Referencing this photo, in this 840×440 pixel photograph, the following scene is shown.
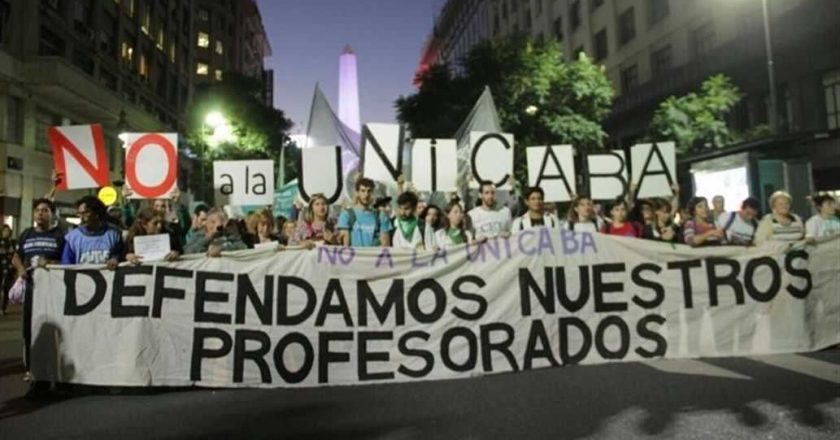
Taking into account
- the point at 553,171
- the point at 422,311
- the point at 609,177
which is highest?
the point at 553,171

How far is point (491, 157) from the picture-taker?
357 inches

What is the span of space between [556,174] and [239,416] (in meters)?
5.55

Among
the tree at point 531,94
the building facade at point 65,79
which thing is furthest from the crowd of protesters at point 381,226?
the tree at point 531,94

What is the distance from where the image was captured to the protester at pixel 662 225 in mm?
7754

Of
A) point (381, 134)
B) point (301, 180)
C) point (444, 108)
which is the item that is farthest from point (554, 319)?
point (444, 108)

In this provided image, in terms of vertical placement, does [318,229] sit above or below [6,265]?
above

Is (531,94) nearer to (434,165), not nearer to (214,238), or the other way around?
(434,165)

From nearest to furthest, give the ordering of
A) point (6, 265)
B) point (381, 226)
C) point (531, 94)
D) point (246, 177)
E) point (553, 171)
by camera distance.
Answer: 1. point (381, 226)
2. point (553, 171)
3. point (246, 177)
4. point (6, 265)
5. point (531, 94)

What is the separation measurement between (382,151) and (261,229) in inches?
79.9

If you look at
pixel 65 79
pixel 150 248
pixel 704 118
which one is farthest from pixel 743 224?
pixel 65 79

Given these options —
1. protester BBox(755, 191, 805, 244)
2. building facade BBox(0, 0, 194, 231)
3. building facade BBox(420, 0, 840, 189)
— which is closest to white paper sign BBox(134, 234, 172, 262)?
protester BBox(755, 191, 805, 244)

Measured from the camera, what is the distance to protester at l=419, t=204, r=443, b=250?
7.20m

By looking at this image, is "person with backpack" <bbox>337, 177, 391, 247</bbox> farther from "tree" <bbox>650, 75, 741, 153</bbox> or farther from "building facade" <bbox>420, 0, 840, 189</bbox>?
"tree" <bbox>650, 75, 741, 153</bbox>

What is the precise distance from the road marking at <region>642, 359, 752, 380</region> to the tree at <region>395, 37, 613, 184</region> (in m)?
20.0
